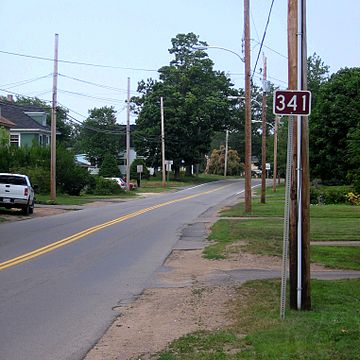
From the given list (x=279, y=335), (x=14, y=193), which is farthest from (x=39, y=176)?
(x=279, y=335)

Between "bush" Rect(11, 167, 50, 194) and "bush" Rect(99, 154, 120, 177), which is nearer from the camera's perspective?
"bush" Rect(11, 167, 50, 194)

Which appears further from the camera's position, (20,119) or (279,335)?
(20,119)

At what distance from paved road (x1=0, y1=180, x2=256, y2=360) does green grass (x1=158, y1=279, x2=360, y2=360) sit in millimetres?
1289

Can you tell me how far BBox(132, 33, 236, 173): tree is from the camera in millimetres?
78188

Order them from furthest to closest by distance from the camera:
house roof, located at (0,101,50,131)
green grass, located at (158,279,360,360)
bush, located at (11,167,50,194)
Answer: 1. house roof, located at (0,101,50,131)
2. bush, located at (11,167,50,194)
3. green grass, located at (158,279,360,360)

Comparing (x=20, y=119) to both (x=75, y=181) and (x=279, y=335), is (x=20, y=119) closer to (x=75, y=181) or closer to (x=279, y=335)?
(x=75, y=181)

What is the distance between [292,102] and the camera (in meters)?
7.34

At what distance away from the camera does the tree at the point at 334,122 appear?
37375 mm

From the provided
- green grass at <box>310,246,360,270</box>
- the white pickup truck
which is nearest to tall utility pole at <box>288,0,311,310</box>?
green grass at <box>310,246,360,270</box>

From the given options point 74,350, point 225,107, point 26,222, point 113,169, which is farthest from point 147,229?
point 225,107

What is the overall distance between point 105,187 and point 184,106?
1077 inches

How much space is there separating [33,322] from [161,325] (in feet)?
5.46

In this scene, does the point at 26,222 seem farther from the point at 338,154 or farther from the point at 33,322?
the point at 338,154

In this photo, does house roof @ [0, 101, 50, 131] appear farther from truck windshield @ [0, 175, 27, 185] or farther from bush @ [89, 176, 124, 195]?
truck windshield @ [0, 175, 27, 185]
